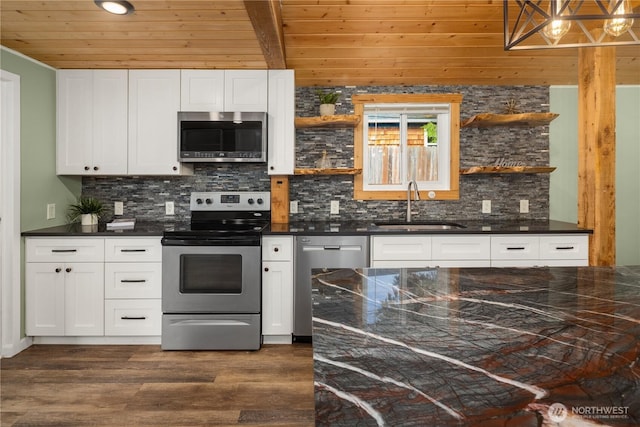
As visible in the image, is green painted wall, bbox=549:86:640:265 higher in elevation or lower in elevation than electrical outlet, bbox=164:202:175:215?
higher

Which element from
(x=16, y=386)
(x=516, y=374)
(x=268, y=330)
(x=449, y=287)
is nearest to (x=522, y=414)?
(x=516, y=374)

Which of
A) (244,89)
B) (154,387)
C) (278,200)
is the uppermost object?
(244,89)

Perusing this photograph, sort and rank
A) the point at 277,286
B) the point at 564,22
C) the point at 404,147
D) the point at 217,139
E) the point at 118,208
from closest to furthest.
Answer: the point at 564,22 → the point at 277,286 → the point at 217,139 → the point at 118,208 → the point at 404,147

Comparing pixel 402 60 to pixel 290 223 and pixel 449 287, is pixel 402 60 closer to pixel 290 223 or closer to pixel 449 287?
pixel 290 223

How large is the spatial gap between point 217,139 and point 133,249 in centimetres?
105

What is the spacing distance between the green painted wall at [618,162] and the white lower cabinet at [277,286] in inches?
98.0

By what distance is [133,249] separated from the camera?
10.2ft

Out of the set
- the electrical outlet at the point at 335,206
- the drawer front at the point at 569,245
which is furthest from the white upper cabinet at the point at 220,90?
the drawer front at the point at 569,245

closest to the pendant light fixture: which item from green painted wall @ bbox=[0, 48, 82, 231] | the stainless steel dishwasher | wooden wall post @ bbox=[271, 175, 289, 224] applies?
the stainless steel dishwasher

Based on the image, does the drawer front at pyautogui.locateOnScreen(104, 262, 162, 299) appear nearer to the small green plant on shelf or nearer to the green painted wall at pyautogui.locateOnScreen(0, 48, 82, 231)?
the green painted wall at pyautogui.locateOnScreen(0, 48, 82, 231)

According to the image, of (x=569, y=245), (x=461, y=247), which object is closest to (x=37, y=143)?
(x=461, y=247)

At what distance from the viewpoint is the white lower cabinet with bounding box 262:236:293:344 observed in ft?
10.3

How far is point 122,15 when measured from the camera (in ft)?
8.41

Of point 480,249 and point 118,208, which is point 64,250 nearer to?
→ point 118,208
